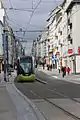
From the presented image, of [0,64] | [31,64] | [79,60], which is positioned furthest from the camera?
[0,64]

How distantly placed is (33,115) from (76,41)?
203 feet

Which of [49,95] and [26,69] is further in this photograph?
[26,69]

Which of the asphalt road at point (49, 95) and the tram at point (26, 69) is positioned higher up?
the tram at point (26, 69)

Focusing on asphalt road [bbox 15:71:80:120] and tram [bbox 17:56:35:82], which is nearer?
asphalt road [bbox 15:71:80:120]

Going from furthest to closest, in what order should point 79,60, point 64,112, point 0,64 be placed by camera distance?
point 0,64 < point 79,60 < point 64,112

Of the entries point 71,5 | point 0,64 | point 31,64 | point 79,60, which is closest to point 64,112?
point 31,64

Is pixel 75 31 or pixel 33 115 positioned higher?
pixel 75 31

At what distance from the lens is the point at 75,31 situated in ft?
251

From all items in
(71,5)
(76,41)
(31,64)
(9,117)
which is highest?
(71,5)

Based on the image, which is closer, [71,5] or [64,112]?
[64,112]

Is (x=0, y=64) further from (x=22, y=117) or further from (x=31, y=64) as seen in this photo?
(x=22, y=117)

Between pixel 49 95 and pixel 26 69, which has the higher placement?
pixel 26 69

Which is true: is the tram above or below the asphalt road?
above

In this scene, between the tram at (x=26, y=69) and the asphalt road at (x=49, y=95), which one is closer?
the asphalt road at (x=49, y=95)
